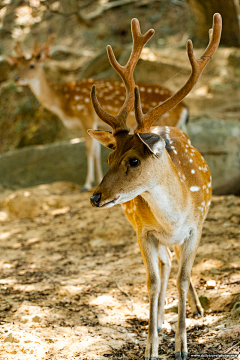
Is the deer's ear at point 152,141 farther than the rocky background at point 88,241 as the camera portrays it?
No

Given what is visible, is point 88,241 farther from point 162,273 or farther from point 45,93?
point 45,93

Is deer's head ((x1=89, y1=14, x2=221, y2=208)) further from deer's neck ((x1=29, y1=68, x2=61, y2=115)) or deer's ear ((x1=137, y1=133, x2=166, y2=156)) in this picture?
deer's neck ((x1=29, y1=68, x2=61, y2=115))

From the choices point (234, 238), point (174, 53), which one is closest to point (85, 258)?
point (234, 238)

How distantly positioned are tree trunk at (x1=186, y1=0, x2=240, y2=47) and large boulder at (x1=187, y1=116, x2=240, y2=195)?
3.97 meters

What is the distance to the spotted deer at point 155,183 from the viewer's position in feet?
7.46

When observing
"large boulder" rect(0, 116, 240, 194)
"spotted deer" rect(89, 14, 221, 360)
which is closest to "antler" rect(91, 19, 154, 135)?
"spotted deer" rect(89, 14, 221, 360)

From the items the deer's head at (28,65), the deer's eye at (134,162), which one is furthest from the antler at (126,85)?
the deer's head at (28,65)

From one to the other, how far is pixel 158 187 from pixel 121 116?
1.70 feet

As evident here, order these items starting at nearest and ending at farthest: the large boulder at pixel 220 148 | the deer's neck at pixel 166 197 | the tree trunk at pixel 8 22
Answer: the deer's neck at pixel 166 197 < the large boulder at pixel 220 148 < the tree trunk at pixel 8 22

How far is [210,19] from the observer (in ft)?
32.3

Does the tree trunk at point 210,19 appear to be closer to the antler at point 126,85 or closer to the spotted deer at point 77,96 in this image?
Result: the spotted deer at point 77,96

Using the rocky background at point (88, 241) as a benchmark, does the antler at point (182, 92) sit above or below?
above

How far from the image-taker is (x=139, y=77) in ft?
31.7

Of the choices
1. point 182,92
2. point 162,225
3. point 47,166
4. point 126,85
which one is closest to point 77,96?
point 47,166
